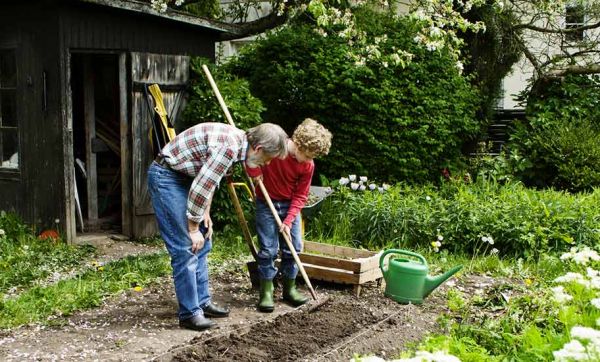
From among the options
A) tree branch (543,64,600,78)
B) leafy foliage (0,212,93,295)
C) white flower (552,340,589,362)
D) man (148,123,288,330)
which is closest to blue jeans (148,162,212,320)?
man (148,123,288,330)

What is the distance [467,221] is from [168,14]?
4528 millimetres

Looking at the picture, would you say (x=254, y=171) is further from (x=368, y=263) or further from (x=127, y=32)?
(x=127, y=32)

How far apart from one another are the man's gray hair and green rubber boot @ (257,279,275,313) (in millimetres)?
1466

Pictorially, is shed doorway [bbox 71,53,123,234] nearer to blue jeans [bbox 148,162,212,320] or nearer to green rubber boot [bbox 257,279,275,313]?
green rubber boot [bbox 257,279,275,313]

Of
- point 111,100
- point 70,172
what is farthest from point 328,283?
point 111,100

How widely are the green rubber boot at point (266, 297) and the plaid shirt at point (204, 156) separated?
1.24 meters

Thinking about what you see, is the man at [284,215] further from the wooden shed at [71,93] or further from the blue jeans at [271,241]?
the wooden shed at [71,93]

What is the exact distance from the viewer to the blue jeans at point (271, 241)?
582 cm

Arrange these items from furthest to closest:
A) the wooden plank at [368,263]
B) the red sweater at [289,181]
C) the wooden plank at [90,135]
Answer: the wooden plank at [90,135], the wooden plank at [368,263], the red sweater at [289,181]

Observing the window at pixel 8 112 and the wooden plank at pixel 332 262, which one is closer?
the wooden plank at pixel 332 262

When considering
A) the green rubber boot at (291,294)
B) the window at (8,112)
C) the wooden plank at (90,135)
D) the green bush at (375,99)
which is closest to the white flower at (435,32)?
the green bush at (375,99)

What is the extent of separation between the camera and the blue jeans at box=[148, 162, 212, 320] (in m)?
5.04

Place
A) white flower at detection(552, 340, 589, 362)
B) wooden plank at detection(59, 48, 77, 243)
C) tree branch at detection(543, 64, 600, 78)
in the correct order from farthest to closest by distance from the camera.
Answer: tree branch at detection(543, 64, 600, 78) → wooden plank at detection(59, 48, 77, 243) → white flower at detection(552, 340, 589, 362)

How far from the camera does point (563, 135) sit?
421 inches
